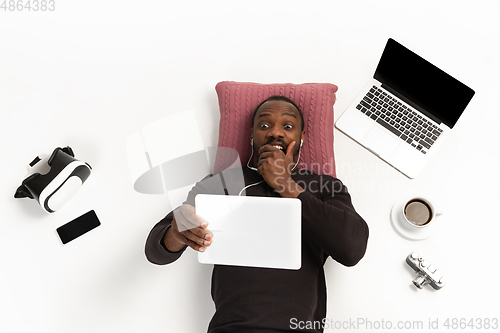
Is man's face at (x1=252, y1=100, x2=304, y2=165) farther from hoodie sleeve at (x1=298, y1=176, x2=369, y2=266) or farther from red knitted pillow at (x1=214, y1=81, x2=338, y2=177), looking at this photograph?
hoodie sleeve at (x1=298, y1=176, x2=369, y2=266)

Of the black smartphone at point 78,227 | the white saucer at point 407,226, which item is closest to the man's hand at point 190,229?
the black smartphone at point 78,227

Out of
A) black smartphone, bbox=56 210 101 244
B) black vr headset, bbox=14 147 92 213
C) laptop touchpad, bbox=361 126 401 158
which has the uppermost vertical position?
laptop touchpad, bbox=361 126 401 158

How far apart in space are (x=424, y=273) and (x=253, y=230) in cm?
61

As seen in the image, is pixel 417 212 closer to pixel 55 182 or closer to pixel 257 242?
pixel 257 242

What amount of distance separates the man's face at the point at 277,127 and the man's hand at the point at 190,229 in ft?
1.07

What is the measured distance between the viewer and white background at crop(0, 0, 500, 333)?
47.9 inches

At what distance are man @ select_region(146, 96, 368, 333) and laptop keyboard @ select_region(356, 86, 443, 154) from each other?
354 mm

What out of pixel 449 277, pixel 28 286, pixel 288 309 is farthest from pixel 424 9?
pixel 28 286

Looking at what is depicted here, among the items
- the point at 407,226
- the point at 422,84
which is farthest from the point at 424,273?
the point at 422,84

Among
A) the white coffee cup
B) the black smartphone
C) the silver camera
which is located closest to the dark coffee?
the white coffee cup

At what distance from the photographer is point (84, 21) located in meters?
1.60

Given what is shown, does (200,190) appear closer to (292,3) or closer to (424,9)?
(292,3)

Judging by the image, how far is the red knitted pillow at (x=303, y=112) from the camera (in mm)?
1293

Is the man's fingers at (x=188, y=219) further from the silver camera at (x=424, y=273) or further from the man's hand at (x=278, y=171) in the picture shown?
the silver camera at (x=424, y=273)
